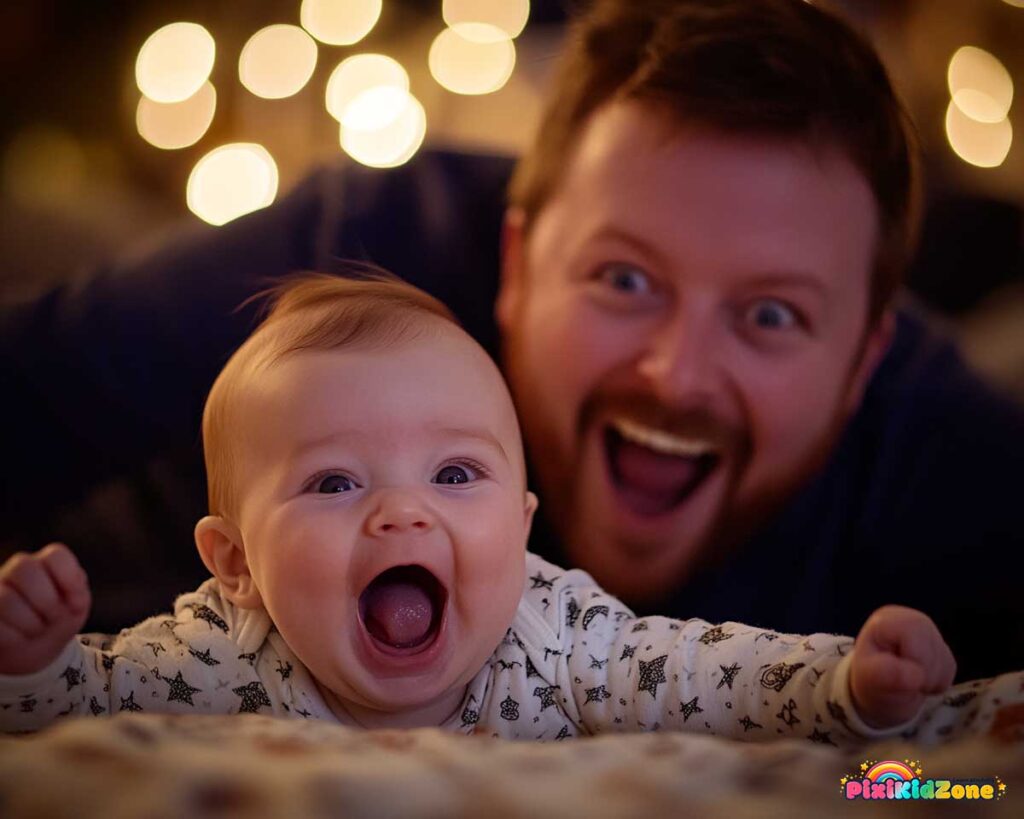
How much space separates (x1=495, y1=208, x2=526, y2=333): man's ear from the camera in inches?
38.8

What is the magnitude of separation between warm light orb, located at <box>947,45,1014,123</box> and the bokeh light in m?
0.94

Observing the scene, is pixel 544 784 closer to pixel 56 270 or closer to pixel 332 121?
pixel 56 270

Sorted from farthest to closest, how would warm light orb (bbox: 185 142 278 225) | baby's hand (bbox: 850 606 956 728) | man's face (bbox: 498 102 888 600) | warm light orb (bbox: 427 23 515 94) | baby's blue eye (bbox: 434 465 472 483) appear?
warm light orb (bbox: 427 23 515 94) < warm light orb (bbox: 185 142 278 225) < man's face (bbox: 498 102 888 600) < baby's blue eye (bbox: 434 465 472 483) < baby's hand (bbox: 850 606 956 728)

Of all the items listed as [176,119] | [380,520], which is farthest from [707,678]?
[176,119]

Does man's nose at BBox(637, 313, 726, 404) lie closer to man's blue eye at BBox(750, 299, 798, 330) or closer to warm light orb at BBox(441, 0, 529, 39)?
man's blue eye at BBox(750, 299, 798, 330)

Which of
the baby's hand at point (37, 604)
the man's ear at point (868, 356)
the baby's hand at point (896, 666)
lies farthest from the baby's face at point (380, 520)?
the man's ear at point (868, 356)

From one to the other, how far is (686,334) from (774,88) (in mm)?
221

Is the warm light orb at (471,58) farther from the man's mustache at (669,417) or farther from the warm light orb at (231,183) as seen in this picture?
the man's mustache at (669,417)

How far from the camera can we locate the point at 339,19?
4.18ft

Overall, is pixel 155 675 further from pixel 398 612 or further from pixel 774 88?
pixel 774 88

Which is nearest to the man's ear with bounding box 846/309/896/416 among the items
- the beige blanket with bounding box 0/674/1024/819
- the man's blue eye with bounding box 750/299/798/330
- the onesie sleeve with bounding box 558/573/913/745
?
the man's blue eye with bounding box 750/299/798/330

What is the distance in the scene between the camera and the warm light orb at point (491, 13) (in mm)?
1284

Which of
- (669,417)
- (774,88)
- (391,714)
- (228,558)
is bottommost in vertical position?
(391,714)

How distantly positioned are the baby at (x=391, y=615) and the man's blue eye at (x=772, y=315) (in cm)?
29
